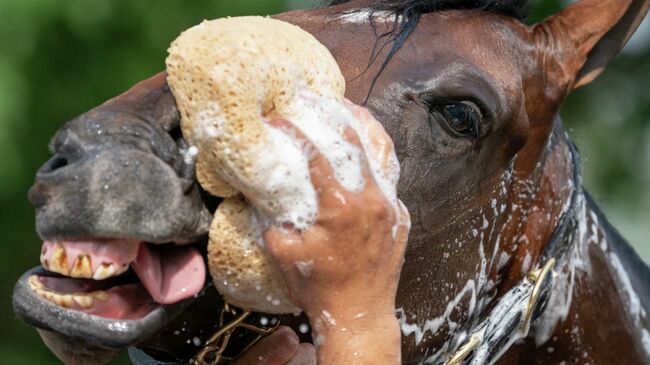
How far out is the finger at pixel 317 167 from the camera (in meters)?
2.28

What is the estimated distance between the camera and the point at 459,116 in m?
2.87

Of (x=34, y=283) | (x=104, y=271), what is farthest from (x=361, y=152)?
(x=34, y=283)

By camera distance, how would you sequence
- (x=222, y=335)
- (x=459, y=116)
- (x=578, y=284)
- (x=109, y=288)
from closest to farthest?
(x=109, y=288) < (x=222, y=335) < (x=459, y=116) < (x=578, y=284)

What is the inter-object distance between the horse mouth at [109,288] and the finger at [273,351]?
0.91ft

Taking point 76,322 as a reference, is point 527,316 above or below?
below

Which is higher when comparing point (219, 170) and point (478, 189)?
point (219, 170)

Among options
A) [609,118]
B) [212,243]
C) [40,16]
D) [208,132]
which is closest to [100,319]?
[212,243]

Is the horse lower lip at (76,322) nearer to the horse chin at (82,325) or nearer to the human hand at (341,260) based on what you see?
the horse chin at (82,325)

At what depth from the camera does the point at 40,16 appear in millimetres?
6723

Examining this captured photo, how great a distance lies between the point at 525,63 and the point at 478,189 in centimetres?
41

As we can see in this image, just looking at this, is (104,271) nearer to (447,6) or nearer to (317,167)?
(317,167)

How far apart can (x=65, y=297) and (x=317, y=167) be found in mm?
594

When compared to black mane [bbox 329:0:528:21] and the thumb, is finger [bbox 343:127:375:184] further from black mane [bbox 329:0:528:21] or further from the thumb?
black mane [bbox 329:0:528:21]

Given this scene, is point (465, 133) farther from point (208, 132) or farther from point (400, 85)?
point (208, 132)
